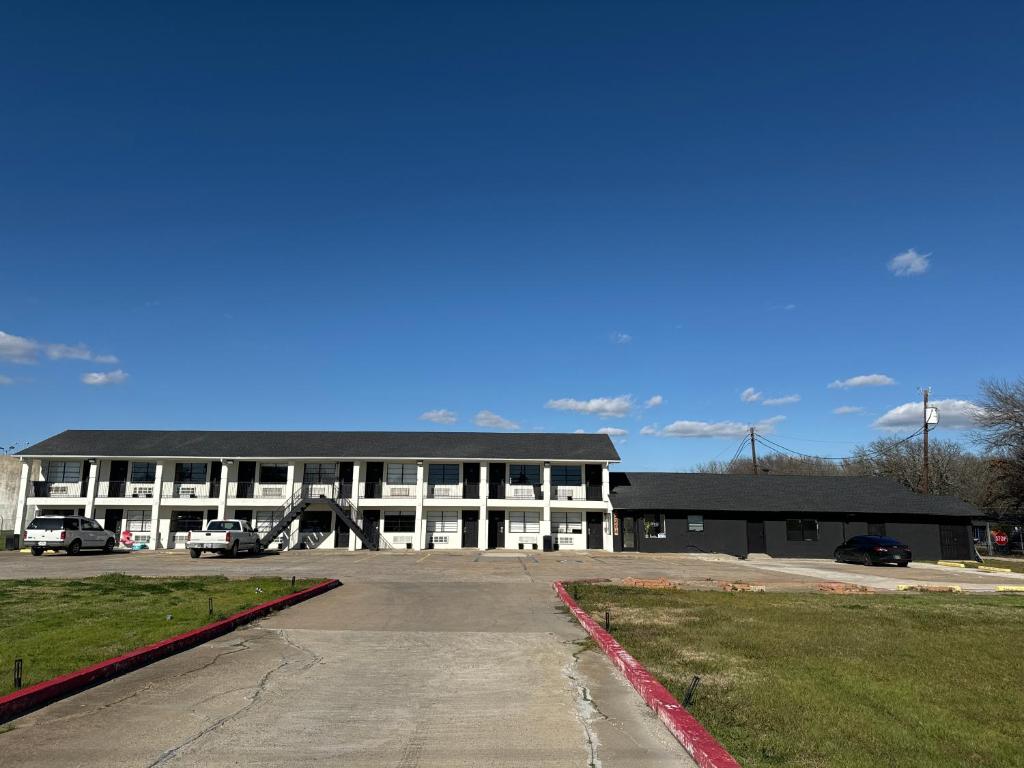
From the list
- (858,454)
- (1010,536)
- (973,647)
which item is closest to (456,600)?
(973,647)

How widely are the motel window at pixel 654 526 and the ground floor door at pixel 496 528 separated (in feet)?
28.9

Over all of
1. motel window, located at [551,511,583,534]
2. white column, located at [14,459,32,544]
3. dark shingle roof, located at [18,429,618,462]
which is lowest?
motel window, located at [551,511,583,534]

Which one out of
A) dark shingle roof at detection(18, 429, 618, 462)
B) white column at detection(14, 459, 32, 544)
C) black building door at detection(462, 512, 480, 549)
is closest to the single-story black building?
Answer: dark shingle roof at detection(18, 429, 618, 462)

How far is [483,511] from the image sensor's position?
4181 centimetres

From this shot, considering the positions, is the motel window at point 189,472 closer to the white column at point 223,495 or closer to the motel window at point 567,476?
the white column at point 223,495

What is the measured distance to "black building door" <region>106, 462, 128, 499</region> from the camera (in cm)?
4262

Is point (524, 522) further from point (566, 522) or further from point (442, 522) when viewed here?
point (442, 522)

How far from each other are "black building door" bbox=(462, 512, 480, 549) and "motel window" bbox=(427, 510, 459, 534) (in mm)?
501

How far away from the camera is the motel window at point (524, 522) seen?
42844 mm

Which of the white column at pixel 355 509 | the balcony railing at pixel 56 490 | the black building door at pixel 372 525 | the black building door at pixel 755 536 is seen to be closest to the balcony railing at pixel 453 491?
the black building door at pixel 372 525

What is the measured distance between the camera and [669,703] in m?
6.56

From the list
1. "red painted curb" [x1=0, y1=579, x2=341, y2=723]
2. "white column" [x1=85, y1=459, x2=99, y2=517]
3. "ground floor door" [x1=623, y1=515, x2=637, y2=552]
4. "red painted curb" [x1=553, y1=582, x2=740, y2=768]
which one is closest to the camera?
"red painted curb" [x1=553, y1=582, x2=740, y2=768]

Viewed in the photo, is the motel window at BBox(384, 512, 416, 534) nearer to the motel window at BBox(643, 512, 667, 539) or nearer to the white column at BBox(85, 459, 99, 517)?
the motel window at BBox(643, 512, 667, 539)

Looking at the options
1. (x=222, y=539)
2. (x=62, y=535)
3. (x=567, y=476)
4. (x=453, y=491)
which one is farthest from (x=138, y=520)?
(x=567, y=476)
